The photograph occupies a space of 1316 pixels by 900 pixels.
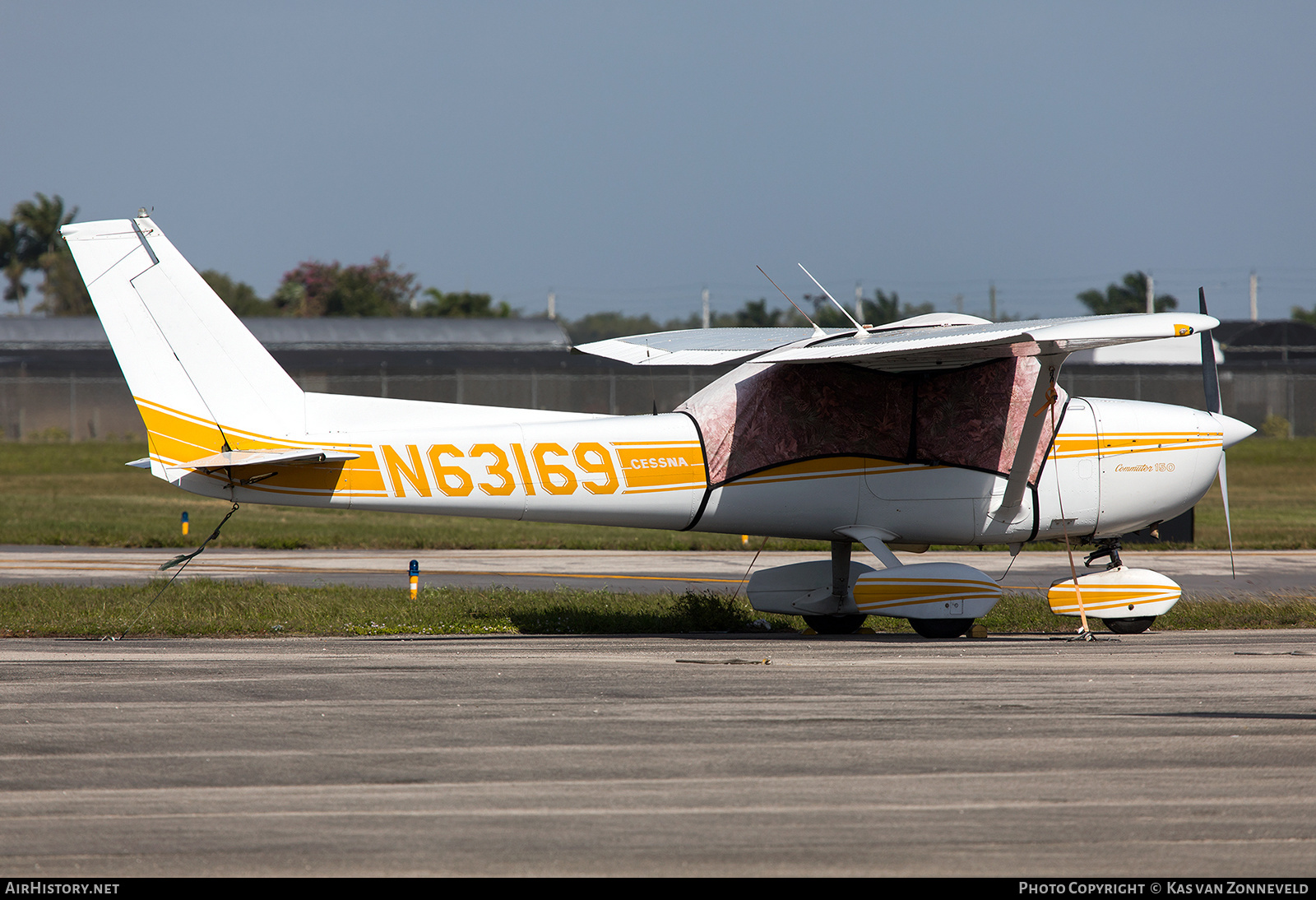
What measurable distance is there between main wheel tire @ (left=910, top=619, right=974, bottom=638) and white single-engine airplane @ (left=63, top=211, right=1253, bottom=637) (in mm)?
18

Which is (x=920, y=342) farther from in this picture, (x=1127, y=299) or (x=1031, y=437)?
(x=1127, y=299)

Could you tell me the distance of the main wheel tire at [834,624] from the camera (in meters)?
12.4

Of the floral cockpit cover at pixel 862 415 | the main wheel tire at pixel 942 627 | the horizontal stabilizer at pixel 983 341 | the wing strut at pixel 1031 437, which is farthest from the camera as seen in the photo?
the floral cockpit cover at pixel 862 415

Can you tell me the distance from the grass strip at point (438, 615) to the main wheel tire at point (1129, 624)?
518mm

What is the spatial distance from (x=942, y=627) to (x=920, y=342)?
2.75 meters

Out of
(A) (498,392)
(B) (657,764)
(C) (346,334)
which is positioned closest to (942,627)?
(B) (657,764)

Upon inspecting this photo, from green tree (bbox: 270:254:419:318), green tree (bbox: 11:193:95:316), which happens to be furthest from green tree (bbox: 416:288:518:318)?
green tree (bbox: 11:193:95:316)

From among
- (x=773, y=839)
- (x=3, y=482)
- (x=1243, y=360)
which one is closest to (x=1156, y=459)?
(x=773, y=839)

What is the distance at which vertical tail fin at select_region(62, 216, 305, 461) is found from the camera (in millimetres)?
10422

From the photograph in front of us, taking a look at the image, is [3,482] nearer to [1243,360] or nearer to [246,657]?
[246,657]

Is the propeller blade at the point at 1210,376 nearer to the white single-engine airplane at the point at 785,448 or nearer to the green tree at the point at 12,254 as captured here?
the white single-engine airplane at the point at 785,448

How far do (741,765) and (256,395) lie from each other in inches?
Answer: 245

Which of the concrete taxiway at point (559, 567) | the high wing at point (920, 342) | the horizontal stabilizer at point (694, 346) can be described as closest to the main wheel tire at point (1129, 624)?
the high wing at point (920, 342)

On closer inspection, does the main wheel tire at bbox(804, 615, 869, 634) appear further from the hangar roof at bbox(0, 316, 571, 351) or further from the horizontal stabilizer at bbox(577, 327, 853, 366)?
the hangar roof at bbox(0, 316, 571, 351)
